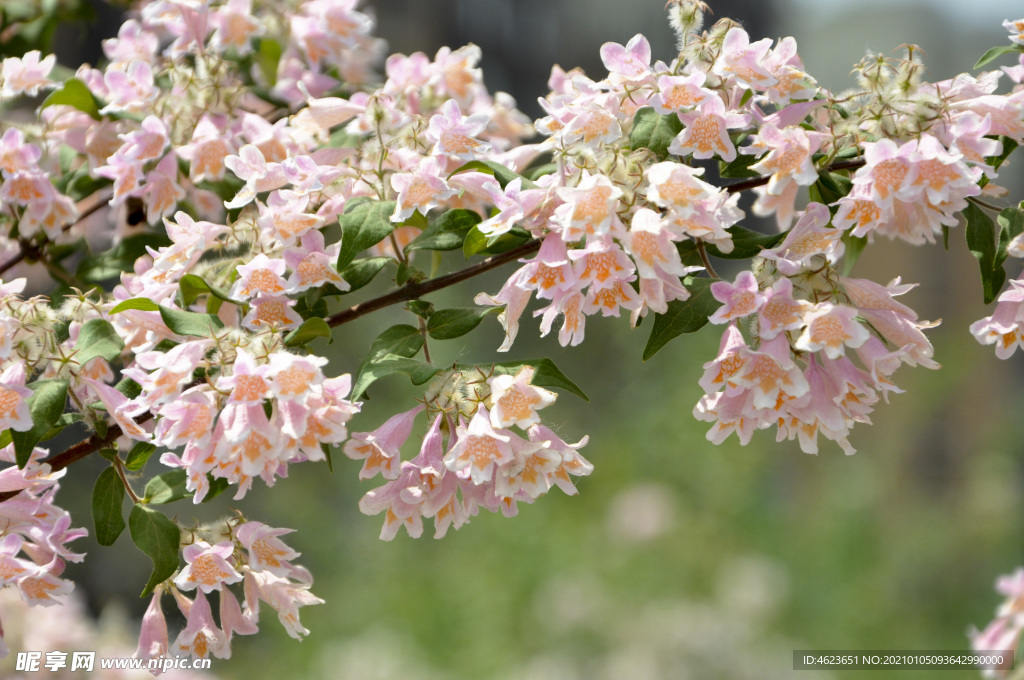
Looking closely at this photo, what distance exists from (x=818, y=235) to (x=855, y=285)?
0.04 metres

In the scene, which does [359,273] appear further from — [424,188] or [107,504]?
[107,504]

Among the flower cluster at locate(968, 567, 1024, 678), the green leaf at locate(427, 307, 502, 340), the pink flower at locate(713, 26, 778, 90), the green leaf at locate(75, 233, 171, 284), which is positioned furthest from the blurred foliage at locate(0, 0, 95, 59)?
the flower cluster at locate(968, 567, 1024, 678)

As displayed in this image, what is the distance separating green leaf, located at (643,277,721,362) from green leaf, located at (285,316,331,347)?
0.56 ft

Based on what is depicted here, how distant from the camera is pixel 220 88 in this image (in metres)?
0.62

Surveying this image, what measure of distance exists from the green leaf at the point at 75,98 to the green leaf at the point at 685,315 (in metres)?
0.45

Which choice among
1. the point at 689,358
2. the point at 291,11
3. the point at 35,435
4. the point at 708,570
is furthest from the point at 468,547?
the point at 35,435

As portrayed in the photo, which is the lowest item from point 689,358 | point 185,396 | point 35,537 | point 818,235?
point 689,358

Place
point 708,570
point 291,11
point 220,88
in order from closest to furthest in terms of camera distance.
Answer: point 220,88 → point 291,11 → point 708,570

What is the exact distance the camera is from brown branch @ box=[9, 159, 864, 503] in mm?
475

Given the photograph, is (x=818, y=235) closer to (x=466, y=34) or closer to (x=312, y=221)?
(x=312, y=221)

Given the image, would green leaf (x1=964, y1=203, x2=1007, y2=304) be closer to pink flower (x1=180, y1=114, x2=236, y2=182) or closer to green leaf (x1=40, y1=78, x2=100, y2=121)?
pink flower (x1=180, y1=114, x2=236, y2=182)

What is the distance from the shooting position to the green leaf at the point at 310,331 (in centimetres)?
44

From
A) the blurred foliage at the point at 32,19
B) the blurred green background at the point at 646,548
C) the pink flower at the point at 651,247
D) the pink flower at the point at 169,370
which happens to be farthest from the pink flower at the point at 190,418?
the blurred green background at the point at 646,548

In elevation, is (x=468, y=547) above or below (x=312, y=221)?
below
